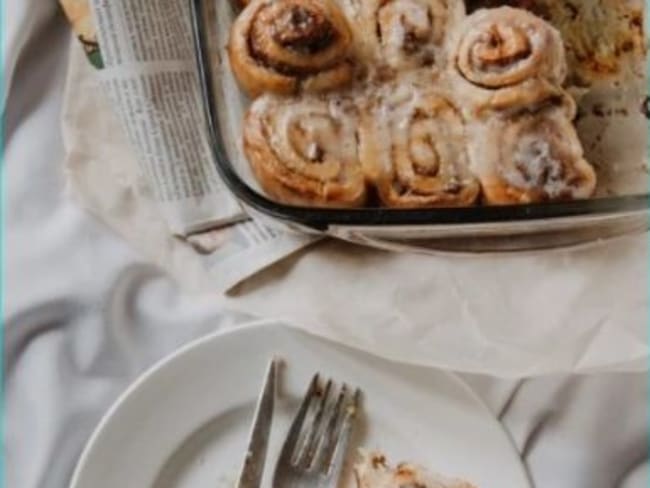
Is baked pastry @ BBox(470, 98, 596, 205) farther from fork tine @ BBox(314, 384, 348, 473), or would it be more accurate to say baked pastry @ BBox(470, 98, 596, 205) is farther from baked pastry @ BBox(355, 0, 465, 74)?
fork tine @ BBox(314, 384, 348, 473)

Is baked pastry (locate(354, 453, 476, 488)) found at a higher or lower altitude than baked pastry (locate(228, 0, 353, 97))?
lower

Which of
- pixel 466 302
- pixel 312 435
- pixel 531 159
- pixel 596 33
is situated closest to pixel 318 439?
pixel 312 435

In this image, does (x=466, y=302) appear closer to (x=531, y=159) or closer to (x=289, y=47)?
(x=531, y=159)

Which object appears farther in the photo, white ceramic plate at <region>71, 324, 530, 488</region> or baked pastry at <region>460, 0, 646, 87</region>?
baked pastry at <region>460, 0, 646, 87</region>

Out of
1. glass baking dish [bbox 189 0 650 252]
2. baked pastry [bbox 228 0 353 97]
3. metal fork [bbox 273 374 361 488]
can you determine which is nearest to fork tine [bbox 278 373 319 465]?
metal fork [bbox 273 374 361 488]

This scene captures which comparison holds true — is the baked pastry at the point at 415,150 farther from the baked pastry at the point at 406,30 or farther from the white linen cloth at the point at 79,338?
the white linen cloth at the point at 79,338

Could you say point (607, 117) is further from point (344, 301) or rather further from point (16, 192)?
point (16, 192)

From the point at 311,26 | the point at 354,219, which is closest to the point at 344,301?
the point at 354,219
